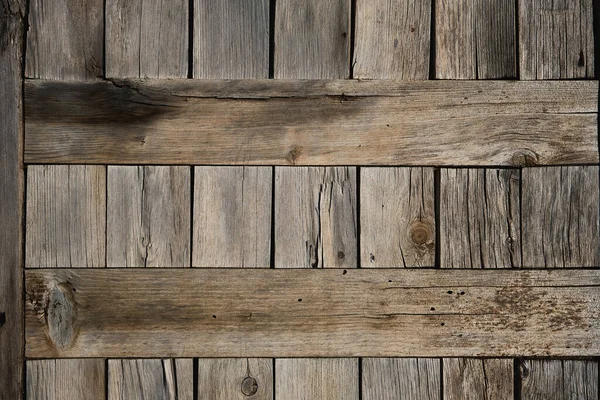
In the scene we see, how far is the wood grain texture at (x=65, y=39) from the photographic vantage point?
151 centimetres

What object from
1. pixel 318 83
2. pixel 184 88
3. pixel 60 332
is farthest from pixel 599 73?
pixel 60 332

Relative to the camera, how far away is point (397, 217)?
1529mm

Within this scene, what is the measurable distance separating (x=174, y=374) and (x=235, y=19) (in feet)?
3.12

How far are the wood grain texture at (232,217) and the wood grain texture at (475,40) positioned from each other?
569 millimetres

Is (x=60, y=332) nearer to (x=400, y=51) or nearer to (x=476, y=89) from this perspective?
(x=400, y=51)

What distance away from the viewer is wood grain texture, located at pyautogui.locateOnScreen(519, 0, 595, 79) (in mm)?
1539

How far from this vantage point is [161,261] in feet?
4.96

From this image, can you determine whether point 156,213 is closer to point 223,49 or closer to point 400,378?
point 223,49

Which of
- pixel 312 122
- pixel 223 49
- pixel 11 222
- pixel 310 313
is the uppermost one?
pixel 223 49

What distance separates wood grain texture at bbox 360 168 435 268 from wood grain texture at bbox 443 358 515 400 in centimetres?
28

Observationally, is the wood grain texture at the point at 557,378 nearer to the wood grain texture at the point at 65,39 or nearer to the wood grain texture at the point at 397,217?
the wood grain texture at the point at 397,217

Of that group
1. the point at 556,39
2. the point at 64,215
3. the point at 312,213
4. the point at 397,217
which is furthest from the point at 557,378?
the point at 64,215

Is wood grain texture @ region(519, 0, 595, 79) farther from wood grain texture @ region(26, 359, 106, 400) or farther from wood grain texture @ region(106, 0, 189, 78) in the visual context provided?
wood grain texture @ region(26, 359, 106, 400)

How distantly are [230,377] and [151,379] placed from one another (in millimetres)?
207
